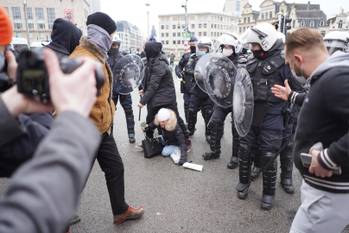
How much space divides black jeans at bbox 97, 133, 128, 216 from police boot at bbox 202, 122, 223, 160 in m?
2.16

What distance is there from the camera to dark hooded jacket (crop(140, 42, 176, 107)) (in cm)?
478

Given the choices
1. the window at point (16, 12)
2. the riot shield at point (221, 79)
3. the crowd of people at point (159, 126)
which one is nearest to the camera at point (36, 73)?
the crowd of people at point (159, 126)

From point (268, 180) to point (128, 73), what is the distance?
3291 millimetres

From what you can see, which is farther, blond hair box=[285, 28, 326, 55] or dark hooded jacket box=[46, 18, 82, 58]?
dark hooded jacket box=[46, 18, 82, 58]

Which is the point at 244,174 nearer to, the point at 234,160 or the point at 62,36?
the point at 234,160

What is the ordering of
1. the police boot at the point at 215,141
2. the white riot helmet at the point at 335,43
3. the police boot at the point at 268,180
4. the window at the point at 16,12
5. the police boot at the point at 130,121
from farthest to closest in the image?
1. the window at the point at 16,12
2. the police boot at the point at 130,121
3. the police boot at the point at 215,141
4. the white riot helmet at the point at 335,43
5. the police boot at the point at 268,180

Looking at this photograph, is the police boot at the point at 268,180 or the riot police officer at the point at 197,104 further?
the riot police officer at the point at 197,104

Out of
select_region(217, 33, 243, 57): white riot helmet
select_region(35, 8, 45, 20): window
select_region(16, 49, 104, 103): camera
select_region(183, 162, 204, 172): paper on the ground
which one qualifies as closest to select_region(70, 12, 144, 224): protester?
select_region(183, 162, 204, 172): paper on the ground

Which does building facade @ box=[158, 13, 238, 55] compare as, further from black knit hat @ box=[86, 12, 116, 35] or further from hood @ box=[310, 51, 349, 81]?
hood @ box=[310, 51, 349, 81]

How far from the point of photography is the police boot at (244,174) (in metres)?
3.50

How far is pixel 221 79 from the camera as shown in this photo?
4.33 meters

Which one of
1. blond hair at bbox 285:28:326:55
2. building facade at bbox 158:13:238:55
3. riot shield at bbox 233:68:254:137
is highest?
building facade at bbox 158:13:238:55

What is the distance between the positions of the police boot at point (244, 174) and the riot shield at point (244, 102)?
0.85 feet

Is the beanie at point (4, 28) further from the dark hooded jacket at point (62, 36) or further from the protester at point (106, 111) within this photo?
the dark hooded jacket at point (62, 36)
